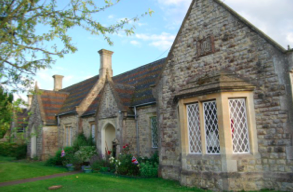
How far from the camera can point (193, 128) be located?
32.1 ft

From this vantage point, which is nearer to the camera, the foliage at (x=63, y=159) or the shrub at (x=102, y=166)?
the shrub at (x=102, y=166)

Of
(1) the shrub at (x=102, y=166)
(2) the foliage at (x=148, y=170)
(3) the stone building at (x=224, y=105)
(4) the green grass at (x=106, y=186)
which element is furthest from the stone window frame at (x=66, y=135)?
(3) the stone building at (x=224, y=105)

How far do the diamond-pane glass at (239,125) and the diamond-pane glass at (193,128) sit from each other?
136cm

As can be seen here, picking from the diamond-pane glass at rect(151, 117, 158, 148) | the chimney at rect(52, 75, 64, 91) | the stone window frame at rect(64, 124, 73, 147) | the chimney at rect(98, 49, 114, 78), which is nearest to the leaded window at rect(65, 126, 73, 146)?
the stone window frame at rect(64, 124, 73, 147)

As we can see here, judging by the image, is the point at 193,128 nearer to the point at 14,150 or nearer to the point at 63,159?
the point at 63,159

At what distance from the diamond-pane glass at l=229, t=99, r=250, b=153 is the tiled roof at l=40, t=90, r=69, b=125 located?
1810cm

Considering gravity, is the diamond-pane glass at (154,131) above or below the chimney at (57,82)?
below

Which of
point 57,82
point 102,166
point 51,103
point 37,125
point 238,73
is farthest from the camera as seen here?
point 57,82

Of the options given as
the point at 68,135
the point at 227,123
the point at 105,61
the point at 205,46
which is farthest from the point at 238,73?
the point at 68,135

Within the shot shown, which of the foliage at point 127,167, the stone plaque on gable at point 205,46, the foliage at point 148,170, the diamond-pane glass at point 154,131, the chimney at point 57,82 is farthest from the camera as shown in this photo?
the chimney at point 57,82

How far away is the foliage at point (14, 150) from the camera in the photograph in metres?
25.2

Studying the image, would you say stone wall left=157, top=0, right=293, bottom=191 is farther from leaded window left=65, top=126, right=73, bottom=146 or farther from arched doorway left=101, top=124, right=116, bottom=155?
leaded window left=65, top=126, right=73, bottom=146

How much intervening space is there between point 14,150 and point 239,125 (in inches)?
1073

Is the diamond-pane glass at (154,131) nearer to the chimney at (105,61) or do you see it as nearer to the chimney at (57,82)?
the chimney at (105,61)
